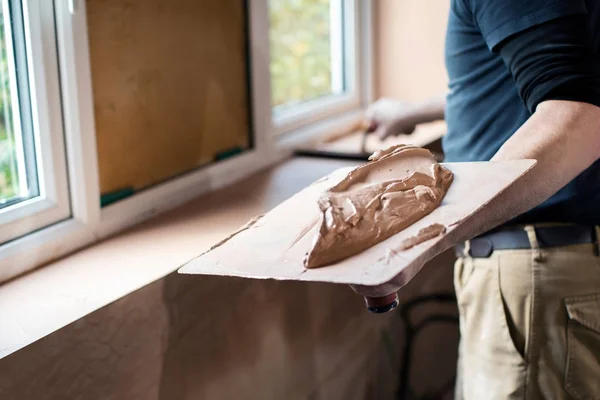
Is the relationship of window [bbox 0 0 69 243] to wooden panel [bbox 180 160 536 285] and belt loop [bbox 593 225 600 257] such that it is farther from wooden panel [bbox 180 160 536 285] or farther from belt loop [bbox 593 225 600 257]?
belt loop [bbox 593 225 600 257]

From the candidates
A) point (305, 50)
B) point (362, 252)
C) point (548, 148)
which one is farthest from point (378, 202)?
point (305, 50)

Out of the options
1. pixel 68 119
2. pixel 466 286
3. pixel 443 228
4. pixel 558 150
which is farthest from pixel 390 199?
pixel 68 119

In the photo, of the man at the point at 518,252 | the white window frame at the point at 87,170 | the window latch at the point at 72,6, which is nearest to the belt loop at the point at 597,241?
the man at the point at 518,252

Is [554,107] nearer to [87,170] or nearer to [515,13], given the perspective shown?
[515,13]

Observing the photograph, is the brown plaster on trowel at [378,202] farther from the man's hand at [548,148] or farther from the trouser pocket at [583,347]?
the trouser pocket at [583,347]

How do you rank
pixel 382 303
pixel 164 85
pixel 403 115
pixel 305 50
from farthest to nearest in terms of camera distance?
pixel 305 50 → pixel 403 115 → pixel 164 85 → pixel 382 303

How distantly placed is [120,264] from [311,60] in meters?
1.28

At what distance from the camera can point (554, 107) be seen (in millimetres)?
1078

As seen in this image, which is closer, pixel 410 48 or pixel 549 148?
pixel 549 148

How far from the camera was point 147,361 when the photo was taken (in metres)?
1.24

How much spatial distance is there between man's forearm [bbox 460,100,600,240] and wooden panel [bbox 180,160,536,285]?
0.04 m

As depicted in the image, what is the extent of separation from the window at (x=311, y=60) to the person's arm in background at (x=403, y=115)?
394mm

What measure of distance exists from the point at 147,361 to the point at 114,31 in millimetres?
652

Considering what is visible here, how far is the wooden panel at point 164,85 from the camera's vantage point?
145 centimetres
